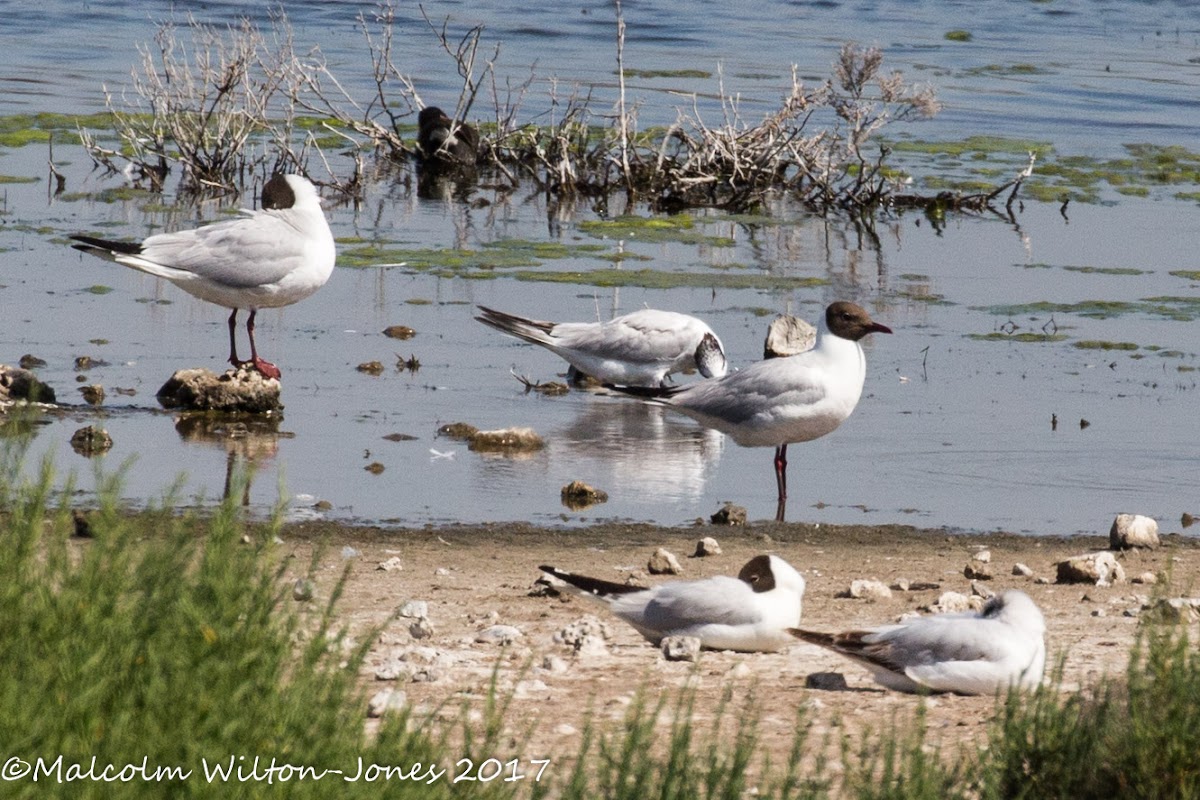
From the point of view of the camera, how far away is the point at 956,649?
5906mm

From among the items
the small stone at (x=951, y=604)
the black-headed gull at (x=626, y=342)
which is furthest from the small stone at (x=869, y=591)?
the black-headed gull at (x=626, y=342)

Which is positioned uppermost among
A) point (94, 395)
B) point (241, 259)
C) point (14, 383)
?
point (241, 259)

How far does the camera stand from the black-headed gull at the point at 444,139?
19203 millimetres

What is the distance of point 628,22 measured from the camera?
107 ft

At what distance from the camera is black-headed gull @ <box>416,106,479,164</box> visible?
19.2 metres

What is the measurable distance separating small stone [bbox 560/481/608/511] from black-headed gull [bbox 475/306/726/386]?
91.4 inches

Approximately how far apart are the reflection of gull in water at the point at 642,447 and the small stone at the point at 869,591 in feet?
6.54

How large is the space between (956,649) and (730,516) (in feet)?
9.87

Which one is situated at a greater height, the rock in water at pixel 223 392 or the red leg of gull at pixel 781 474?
the rock in water at pixel 223 392

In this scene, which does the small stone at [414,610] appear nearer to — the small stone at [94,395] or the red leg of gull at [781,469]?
the red leg of gull at [781,469]

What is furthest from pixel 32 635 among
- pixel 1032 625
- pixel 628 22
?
pixel 628 22

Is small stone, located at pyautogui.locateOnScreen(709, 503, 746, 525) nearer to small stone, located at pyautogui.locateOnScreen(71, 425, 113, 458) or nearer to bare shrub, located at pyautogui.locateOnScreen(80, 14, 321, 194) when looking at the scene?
small stone, located at pyautogui.locateOnScreen(71, 425, 113, 458)

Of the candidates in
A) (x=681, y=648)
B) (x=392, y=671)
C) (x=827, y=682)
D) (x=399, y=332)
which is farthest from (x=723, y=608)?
(x=399, y=332)

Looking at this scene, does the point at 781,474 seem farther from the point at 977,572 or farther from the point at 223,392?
the point at 223,392
